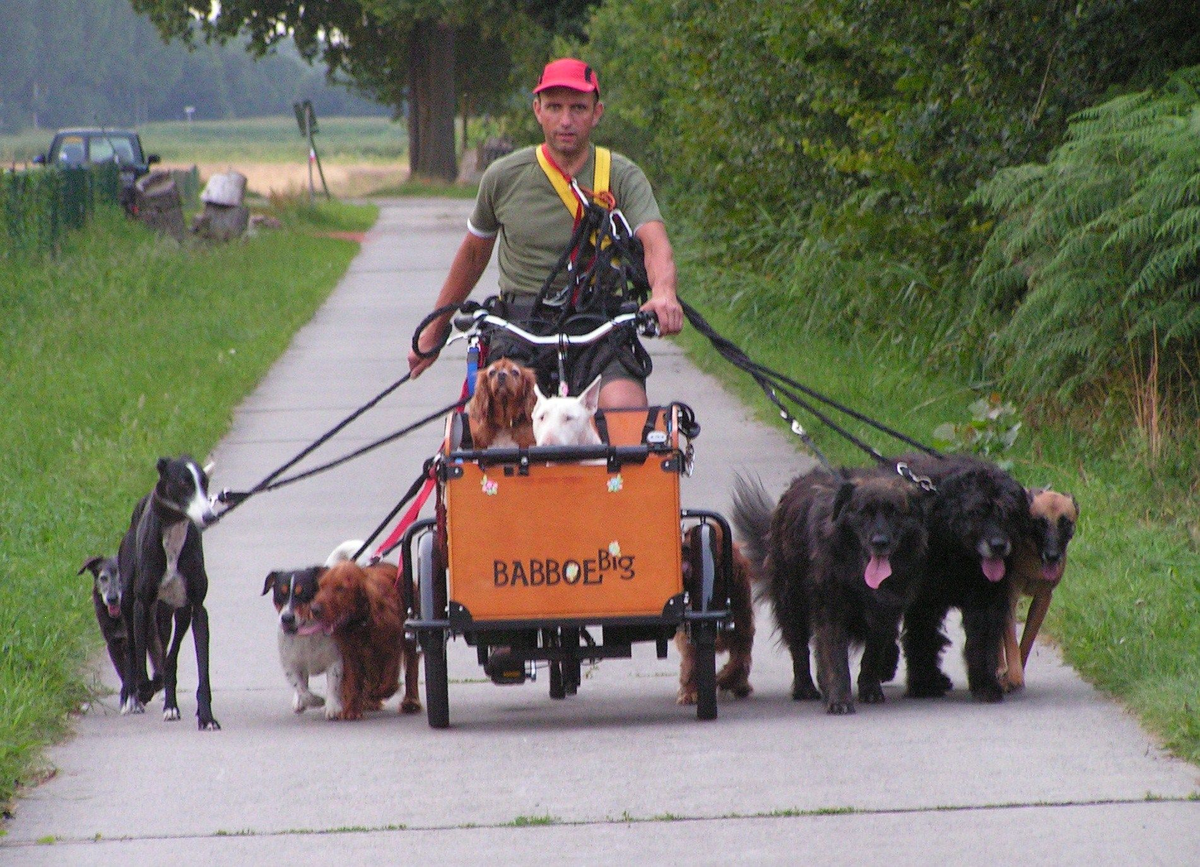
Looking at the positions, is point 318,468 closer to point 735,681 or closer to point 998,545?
point 735,681

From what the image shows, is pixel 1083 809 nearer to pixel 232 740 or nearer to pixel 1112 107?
pixel 232 740

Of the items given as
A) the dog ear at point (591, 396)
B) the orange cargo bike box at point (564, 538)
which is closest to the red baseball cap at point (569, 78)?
the dog ear at point (591, 396)

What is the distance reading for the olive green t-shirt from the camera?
6945 mm

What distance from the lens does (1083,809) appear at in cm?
489

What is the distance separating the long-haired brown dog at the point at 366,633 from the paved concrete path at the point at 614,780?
0.12 meters

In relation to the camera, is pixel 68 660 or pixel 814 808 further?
pixel 68 660

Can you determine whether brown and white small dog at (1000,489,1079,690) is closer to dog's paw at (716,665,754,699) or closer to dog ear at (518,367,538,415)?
dog's paw at (716,665,754,699)

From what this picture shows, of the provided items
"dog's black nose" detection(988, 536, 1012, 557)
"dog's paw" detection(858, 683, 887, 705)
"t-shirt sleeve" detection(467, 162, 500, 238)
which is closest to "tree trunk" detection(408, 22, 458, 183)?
"t-shirt sleeve" detection(467, 162, 500, 238)

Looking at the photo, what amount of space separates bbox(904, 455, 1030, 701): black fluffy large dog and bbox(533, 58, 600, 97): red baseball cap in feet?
6.23

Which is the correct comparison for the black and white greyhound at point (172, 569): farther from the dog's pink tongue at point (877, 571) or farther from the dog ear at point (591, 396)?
the dog's pink tongue at point (877, 571)

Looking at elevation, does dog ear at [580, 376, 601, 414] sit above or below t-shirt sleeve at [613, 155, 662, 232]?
below

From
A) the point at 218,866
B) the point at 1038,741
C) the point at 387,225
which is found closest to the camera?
the point at 218,866

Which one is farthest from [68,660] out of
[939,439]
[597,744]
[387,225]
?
[387,225]

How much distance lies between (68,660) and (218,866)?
8.86 feet
